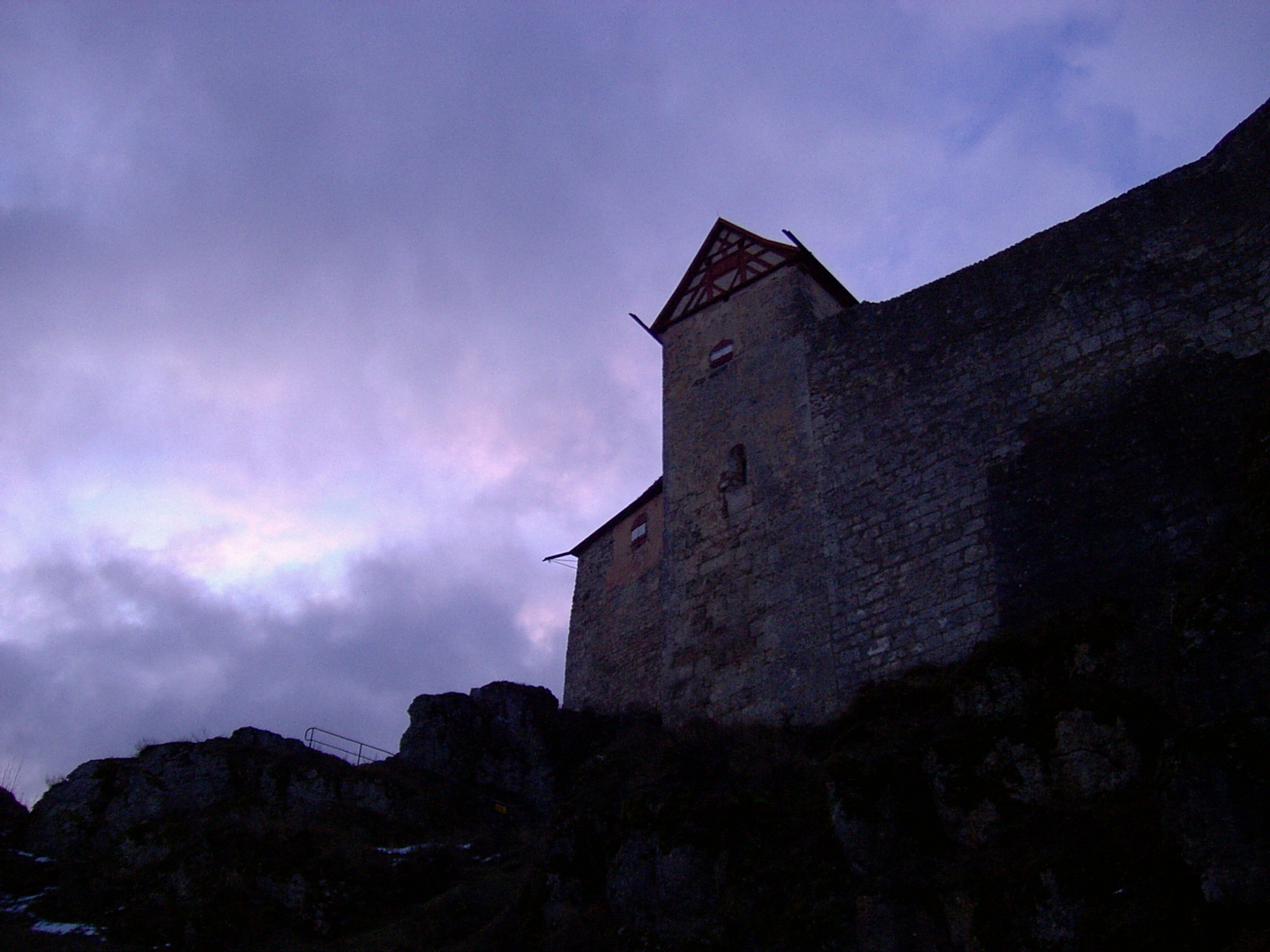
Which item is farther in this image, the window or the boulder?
the window

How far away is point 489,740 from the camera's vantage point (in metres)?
20.6

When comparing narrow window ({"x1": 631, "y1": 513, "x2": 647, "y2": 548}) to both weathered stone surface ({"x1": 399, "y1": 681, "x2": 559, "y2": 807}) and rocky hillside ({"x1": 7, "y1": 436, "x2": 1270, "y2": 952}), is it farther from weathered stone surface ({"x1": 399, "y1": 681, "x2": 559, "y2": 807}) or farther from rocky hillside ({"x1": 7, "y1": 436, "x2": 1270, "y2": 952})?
rocky hillside ({"x1": 7, "y1": 436, "x2": 1270, "y2": 952})

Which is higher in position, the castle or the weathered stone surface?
the castle

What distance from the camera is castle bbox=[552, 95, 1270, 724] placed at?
1296cm

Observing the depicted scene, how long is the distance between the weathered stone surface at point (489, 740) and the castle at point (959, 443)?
4075mm

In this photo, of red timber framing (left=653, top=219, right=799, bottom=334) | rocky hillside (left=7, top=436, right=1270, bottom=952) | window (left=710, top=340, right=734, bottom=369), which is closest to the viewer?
rocky hillside (left=7, top=436, right=1270, bottom=952)

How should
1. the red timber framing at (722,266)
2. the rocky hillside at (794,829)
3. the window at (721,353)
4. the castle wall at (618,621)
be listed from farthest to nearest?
the castle wall at (618,621)
the red timber framing at (722,266)
the window at (721,353)
the rocky hillside at (794,829)

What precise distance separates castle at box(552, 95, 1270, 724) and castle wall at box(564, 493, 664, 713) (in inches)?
149

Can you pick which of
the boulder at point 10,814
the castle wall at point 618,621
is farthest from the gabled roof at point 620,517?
the boulder at point 10,814

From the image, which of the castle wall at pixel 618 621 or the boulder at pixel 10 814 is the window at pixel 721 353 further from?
the boulder at pixel 10 814

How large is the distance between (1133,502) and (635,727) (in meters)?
10.0

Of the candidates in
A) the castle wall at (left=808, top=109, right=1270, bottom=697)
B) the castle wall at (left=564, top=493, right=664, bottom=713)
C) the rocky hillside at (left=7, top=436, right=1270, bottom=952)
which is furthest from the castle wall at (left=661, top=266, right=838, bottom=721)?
the castle wall at (left=564, top=493, right=664, bottom=713)

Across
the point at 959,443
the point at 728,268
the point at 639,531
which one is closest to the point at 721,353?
the point at 728,268

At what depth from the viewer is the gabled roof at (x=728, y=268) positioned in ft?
66.6
